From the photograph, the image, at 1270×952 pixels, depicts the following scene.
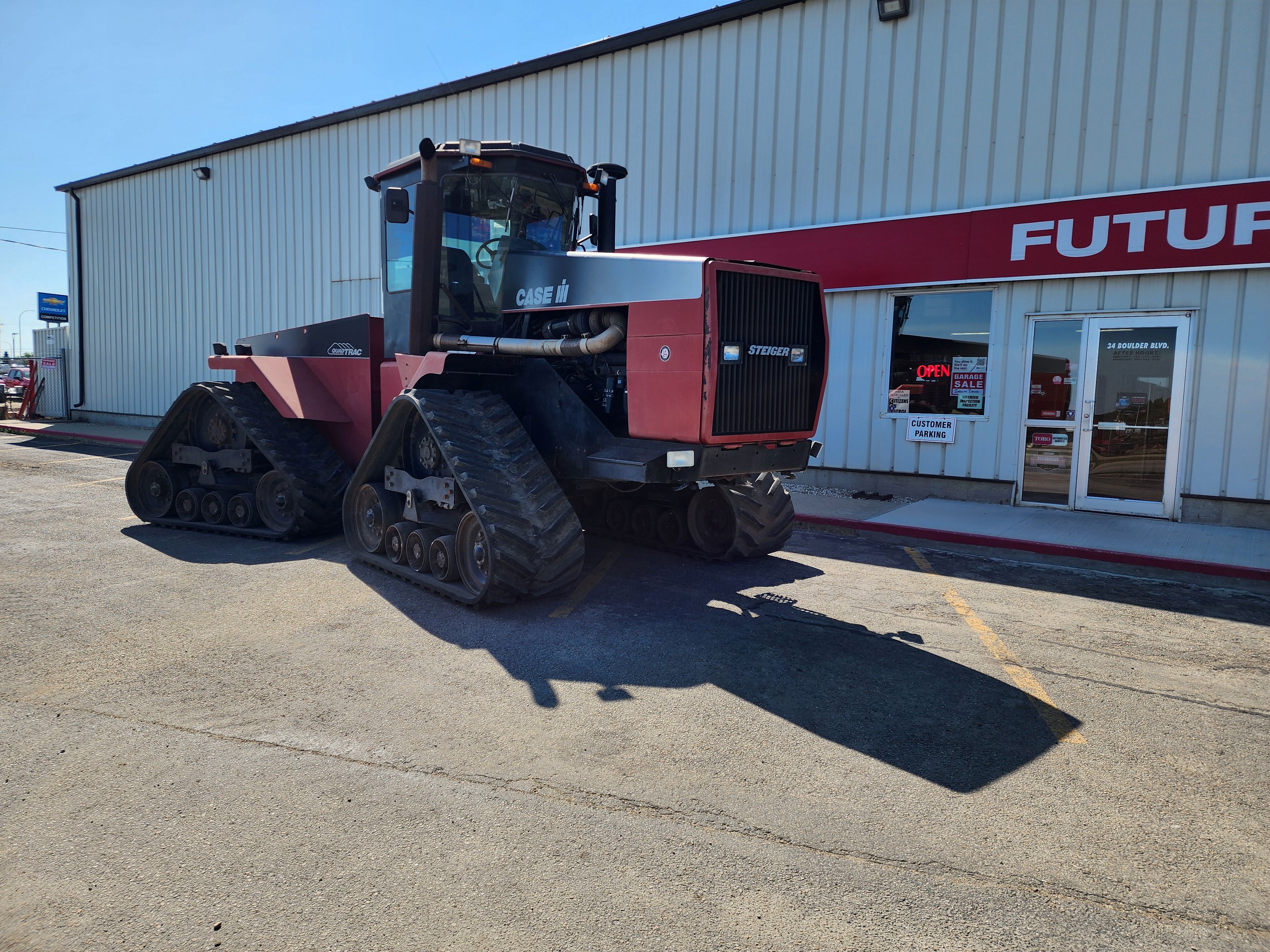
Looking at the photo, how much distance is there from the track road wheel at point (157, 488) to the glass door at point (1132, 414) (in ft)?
34.7

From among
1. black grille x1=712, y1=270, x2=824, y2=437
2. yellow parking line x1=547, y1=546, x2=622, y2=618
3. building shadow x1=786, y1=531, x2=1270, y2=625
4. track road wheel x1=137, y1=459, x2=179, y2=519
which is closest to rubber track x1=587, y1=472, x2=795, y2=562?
yellow parking line x1=547, y1=546, x2=622, y2=618

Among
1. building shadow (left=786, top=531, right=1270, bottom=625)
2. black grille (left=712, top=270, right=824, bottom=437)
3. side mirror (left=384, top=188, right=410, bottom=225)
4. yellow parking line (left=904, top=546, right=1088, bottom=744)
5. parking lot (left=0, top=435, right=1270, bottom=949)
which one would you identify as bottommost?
parking lot (left=0, top=435, right=1270, bottom=949)

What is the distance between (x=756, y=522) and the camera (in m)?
7.38

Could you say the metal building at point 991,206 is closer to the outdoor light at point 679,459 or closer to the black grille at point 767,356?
the black grille at point 767,356

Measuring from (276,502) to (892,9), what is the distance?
9827mm

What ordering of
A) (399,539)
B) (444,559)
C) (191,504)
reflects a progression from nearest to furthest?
(444,559) < (399,539) < (191,504)

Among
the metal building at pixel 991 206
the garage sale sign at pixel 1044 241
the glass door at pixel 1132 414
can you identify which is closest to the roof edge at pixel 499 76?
the metal building at pixel 991 206

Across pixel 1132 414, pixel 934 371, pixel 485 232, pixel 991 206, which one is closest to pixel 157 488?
pixel 485 232

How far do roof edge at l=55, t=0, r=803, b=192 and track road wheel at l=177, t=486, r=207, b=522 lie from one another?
31.2 ft

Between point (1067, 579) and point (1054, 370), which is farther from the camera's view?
point (1054, 370)

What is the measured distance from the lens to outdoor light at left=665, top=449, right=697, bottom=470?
222 inches

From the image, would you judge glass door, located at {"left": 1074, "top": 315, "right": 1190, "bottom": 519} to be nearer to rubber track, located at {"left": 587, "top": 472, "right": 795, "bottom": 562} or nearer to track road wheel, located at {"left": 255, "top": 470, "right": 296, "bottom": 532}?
rubber track, located at {"left": 587, "top": 472, "right": 795, "bottom": 562}

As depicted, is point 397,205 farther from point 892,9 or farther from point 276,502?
point 892,9

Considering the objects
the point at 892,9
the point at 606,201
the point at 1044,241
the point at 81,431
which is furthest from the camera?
the point at 81,431
